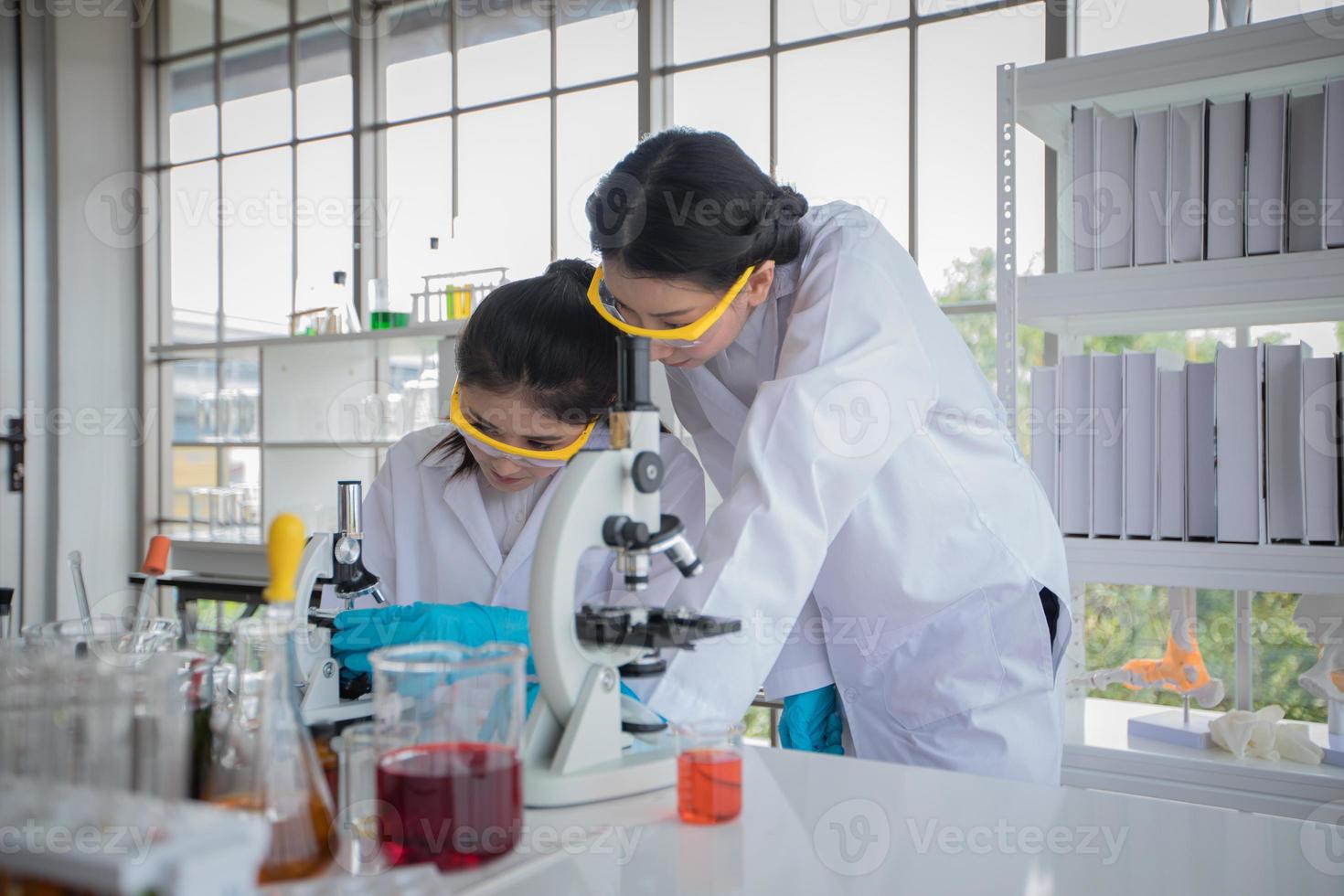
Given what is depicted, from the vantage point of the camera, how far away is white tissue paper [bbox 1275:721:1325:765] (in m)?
1.87

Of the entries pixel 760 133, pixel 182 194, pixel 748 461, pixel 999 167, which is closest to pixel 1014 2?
pixel 760 133

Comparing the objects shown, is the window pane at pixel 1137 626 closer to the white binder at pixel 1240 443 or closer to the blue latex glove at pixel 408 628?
the white binder at pixel 1240 443

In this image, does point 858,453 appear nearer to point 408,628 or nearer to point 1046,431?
point 408,628

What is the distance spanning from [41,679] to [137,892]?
0.70 feet

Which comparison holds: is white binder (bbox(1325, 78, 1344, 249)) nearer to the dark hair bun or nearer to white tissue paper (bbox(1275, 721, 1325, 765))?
white tissue paper (bbox(1275, 721, 1325, 765))

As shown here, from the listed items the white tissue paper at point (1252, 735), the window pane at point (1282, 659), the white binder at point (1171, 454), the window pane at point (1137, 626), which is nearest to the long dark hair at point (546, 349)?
the white binder at point (1171, 454)

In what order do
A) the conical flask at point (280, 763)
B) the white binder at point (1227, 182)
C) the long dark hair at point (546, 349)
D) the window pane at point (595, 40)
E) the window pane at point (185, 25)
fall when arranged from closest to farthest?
the conical flask at point (280, 763) → the long dark hair at point (546, 349) → the white binder at point (1227, 182) → the window pane at point (595, 40) → the window pane at point (185, 25)

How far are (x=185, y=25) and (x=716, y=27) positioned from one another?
2788 mm

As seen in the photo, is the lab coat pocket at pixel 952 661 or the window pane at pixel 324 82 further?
the window pane at pixel 324 82

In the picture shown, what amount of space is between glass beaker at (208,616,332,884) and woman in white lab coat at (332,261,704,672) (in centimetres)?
42

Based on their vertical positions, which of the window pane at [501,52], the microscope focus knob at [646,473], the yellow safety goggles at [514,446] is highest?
the window pane at [501,52]

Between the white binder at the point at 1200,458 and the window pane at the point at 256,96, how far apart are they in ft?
13.0

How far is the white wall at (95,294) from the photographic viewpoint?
4523 millimetres

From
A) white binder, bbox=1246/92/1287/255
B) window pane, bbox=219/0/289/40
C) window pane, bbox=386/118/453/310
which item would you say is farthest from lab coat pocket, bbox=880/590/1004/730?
window pane, bbox=219/0/289/40
